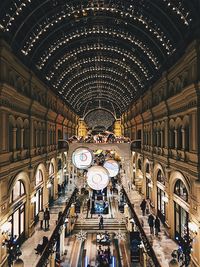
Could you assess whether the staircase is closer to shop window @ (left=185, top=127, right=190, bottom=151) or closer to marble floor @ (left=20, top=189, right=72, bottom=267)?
marble floor @ (left=20, top=189, right=72, bottom=267)

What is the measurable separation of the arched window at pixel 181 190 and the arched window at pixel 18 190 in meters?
9.60

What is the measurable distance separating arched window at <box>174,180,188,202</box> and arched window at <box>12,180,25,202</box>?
9597mm

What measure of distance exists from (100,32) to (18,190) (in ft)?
48.0

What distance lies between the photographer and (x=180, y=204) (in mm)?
17719

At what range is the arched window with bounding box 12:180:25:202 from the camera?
17.5 meters

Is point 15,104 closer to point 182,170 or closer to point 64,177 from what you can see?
point 182,170

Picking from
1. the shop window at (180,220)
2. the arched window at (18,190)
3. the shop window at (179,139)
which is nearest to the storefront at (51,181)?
the arched window at (18,190)

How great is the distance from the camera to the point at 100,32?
83.5 ft

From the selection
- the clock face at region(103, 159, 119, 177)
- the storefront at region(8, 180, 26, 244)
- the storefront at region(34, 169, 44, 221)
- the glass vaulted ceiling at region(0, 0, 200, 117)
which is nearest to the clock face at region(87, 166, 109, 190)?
the clock face at region(103, 159, 119, 177)

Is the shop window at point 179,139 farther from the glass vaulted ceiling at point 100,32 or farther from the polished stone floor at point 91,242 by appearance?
the polished stone floor at point 91,242

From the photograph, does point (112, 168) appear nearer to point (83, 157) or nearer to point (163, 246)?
point (83, 157)

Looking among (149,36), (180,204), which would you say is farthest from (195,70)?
(149,36)

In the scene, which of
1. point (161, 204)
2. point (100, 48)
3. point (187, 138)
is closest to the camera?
point (187, 138)

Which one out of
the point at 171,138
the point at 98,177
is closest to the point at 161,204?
the point at 171,138
